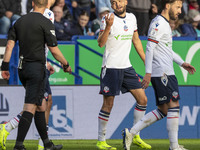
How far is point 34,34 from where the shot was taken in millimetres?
7195

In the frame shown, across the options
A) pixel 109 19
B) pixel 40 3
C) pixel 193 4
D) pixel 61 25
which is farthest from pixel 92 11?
pixel 40 3

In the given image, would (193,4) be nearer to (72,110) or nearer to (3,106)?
(72,110)

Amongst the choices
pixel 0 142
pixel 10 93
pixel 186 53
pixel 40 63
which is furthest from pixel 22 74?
pixel 186 53

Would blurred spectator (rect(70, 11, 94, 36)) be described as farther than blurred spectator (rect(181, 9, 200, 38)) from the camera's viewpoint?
No

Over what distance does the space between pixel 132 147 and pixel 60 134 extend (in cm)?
237

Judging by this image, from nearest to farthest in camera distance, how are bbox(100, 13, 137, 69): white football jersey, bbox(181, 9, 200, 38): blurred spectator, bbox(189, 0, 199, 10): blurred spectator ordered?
bbox(100, 13, 137, 69): white football jersey < bbox(181, 9, 200, 38): blurred spectator < bbox(189, 0, 199, 10): blurred spectator

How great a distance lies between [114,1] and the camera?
8234mm

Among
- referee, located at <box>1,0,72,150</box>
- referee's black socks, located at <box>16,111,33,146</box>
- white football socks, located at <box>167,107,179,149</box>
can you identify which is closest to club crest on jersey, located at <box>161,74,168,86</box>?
white football socks, located at <box>167,107,179,149</box>

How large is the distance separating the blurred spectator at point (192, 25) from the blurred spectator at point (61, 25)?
3.07 m

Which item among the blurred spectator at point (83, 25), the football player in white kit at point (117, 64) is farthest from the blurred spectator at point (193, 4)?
the football player in white kit at point (117, 64)

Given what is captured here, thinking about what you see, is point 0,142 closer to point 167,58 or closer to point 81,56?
point 167,58

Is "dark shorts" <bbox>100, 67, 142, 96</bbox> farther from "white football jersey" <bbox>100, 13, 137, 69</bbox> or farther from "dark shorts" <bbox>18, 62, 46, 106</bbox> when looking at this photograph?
"dark shorts" <bbox>18, 62, 46, 106</bbox>

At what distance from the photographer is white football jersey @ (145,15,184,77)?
7609 mm

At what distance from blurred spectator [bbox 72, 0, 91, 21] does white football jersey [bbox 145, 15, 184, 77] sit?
7173mm
